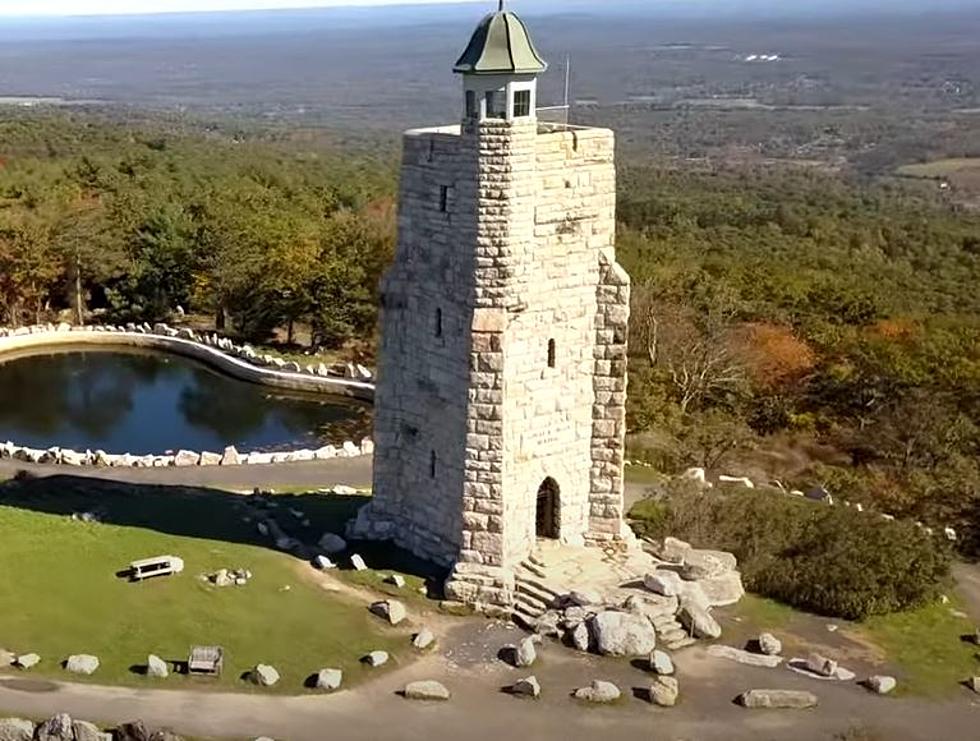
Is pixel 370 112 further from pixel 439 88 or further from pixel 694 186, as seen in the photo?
pixel 694 186

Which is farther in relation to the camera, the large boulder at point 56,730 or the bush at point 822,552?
the bush at point 822,552

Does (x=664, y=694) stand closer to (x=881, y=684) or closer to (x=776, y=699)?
(x=776, y=699)

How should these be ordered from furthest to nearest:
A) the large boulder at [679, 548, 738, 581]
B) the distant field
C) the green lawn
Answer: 1. the distant field
2. the large boulder at [679, 548, 738, 581]
3. the green lawn

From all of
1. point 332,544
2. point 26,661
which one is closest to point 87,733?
point 26,661

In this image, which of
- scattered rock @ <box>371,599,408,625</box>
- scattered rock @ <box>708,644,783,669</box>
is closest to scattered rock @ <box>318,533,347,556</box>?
scattered rock @ <box>371,599,408,625</box>

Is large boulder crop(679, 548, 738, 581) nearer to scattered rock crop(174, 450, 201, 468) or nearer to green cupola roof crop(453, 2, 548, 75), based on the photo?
green cupola roof crop(453, 2, 548, 75)

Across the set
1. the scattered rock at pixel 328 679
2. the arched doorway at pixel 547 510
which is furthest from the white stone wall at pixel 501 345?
the scattered rock at pixel 328 679

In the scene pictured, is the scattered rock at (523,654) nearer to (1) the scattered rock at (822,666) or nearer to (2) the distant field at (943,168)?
(1) the scattered rock at (822,666)
